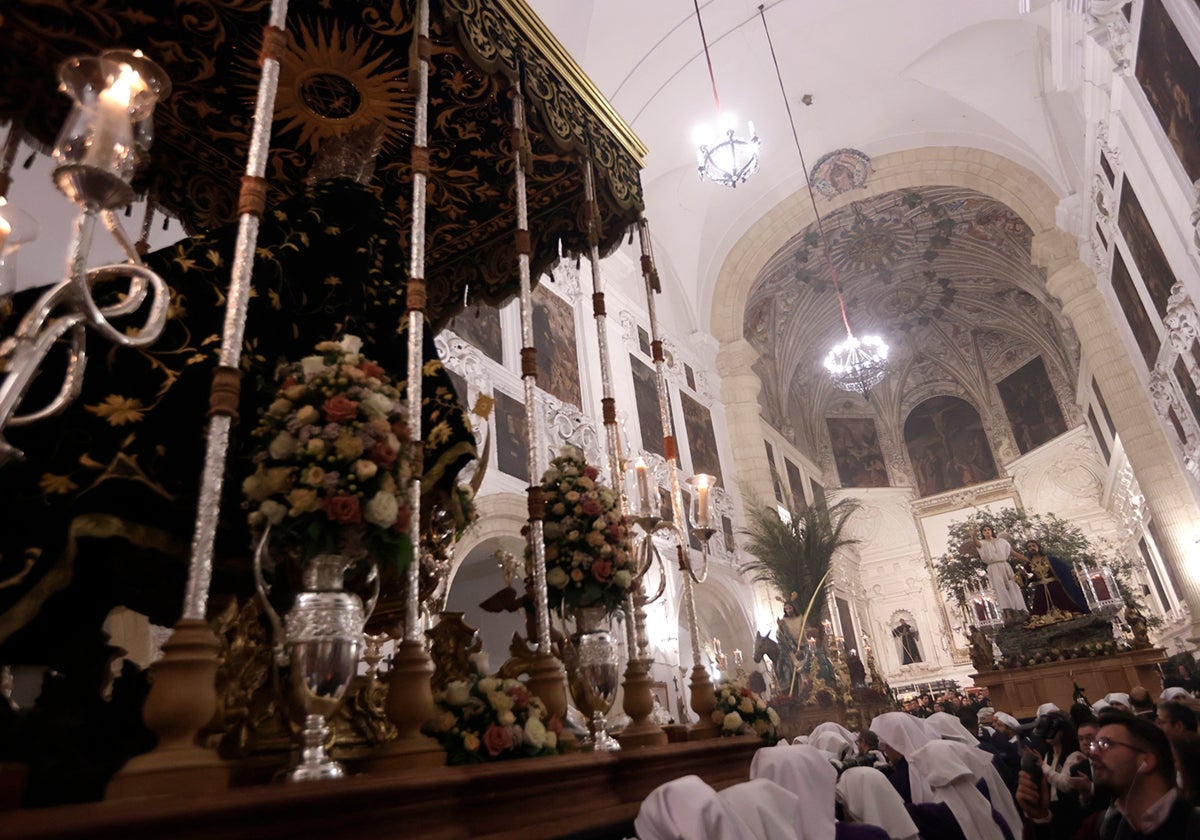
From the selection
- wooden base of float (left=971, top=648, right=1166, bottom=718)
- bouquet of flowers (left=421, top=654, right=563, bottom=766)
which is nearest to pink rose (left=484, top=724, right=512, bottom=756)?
bouquet of flowers (left=421, top=654, right=563, bottom=766)

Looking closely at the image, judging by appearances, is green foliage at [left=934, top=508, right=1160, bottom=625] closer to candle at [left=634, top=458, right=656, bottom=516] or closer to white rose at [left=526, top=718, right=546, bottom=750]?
candle at [left=634, top=458, right=656, bottom=516]

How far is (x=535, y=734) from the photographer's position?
8.67 feet

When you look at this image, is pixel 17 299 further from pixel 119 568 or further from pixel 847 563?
pixel 847 563

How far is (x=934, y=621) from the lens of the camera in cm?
2436

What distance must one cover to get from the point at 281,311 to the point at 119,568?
1156mm

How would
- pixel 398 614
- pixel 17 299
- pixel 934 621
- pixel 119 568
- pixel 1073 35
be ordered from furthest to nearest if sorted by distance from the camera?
pixel 934 621, pixel 1073 35, pixel 398 614, pixel 17 299, pixel 119 568

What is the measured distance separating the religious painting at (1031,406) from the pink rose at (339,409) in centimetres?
2576

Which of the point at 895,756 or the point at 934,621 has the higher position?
the point at 934,621

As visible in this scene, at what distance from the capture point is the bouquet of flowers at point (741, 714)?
13.4ft

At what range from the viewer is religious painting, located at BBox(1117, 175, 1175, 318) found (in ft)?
28.8

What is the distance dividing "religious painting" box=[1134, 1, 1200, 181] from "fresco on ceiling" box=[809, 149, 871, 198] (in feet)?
31.0

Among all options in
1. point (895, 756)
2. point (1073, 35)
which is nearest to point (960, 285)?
point (1073, 35)

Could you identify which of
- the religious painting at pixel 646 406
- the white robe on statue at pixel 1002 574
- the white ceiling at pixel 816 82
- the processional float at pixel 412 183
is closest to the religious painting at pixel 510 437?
the religious painting at pixel 646 406

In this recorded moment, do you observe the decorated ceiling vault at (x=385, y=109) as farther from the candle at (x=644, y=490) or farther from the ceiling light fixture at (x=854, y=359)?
the ceiling light fixture at (x=854, y=359)
